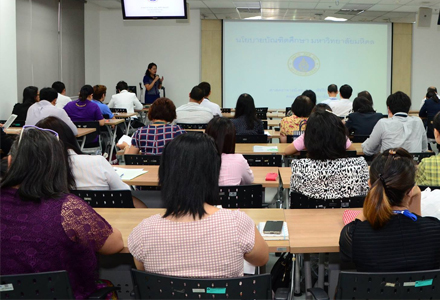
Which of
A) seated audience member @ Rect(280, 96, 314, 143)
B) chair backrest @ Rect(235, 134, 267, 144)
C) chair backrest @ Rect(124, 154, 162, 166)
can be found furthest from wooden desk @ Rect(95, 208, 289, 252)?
seated audience member @ Rect(280, 96, 314, 143)

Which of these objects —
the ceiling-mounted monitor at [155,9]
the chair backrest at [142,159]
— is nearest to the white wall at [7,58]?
the ceiling-mounted monitor at [155,9]

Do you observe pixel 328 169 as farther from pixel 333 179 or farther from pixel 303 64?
pixel 303 64

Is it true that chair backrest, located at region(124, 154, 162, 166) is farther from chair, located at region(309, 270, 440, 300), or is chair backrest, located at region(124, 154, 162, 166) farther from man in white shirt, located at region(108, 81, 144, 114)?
man in white shirt, located at region(108, 81, 144, 114)

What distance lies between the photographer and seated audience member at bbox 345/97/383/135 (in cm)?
589

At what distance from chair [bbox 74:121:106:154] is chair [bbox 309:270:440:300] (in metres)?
5.55

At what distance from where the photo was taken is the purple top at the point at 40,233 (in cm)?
178

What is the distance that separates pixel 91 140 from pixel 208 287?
19.4 ft

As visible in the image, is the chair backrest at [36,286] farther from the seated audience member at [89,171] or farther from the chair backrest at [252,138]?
the chair backrest at [252,138]

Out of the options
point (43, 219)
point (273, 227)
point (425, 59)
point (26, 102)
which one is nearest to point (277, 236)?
point (273, 227)

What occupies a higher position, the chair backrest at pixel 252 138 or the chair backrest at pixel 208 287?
the chair backrest at pixel 252 138

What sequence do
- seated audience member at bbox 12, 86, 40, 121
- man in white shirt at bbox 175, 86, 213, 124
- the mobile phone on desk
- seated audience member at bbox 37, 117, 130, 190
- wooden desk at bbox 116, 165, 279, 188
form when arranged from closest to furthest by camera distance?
the mobile phone on desk, seated audience member at bbox 37, 117, 130, 190, wooden desk at bbox 116, 165, 279, 188, man in white shirt at bbox 175, 86, 213, 124, seated audience member at bbox 12, 86, 40, 121

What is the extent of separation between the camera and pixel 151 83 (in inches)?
467

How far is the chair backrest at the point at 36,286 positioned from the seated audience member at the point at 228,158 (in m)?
1.72

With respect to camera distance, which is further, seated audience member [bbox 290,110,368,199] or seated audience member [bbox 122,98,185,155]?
seated audience member [bbox 122,98,185,155]
